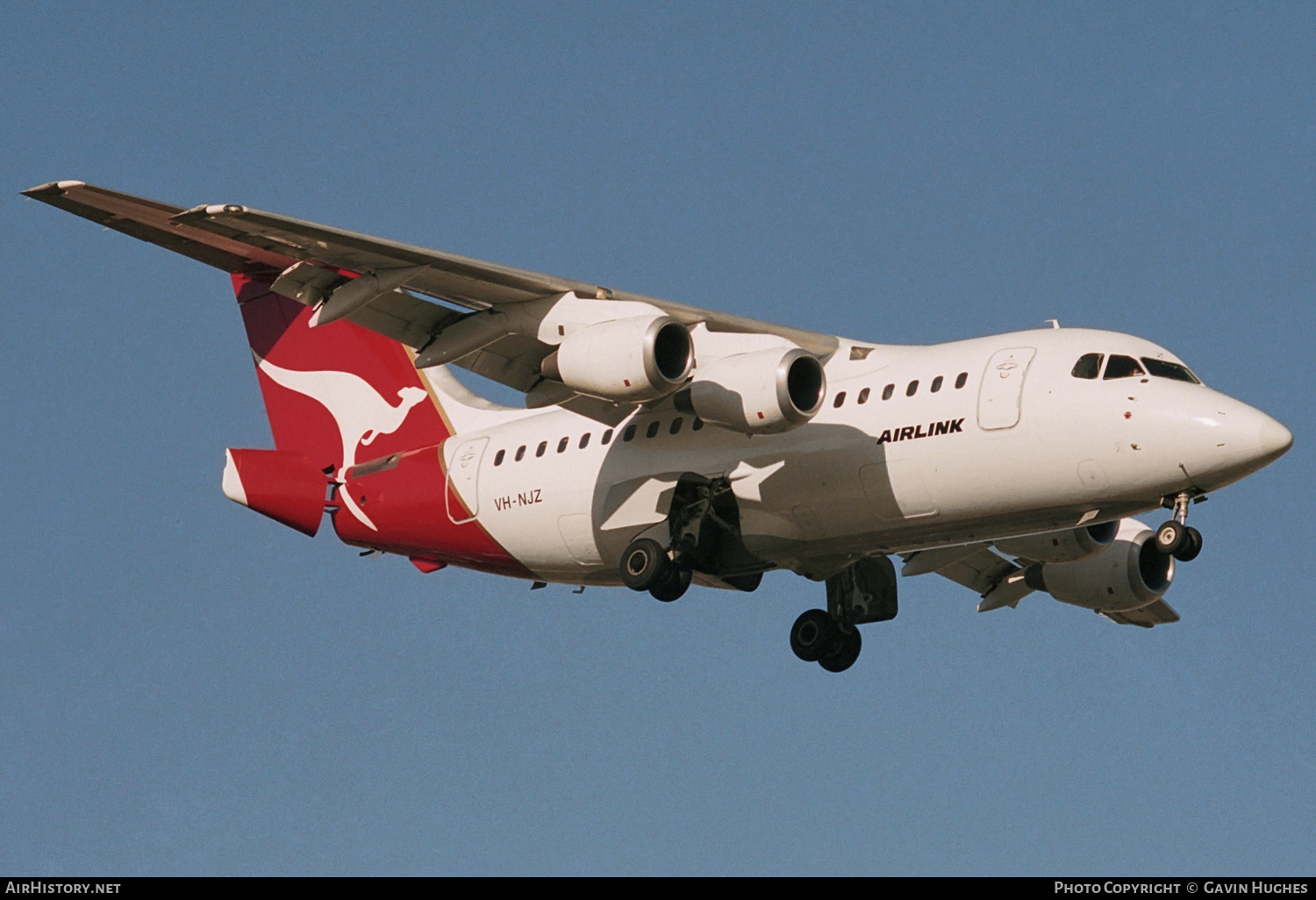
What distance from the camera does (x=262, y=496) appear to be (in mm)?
18953

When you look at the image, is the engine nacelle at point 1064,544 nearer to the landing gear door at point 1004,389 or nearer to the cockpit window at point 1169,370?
the landing gear door at point 1004,389

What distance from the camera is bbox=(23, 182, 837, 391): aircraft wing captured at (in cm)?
1488

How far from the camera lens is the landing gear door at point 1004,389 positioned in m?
14.8

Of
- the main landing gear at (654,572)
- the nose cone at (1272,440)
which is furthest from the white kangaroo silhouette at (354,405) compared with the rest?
the nose cone at (1272,440)

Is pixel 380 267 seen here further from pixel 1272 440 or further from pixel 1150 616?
pixel 1150 616

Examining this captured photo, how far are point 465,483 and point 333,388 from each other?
8.59ft

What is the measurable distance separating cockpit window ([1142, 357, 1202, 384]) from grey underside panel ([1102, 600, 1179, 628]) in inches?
238

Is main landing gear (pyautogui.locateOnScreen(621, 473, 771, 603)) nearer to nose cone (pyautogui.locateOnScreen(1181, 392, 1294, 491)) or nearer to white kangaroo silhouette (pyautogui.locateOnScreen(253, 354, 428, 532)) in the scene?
nose cone (pyautogui.locateOnScreen(1181, 392, 1294, 491))

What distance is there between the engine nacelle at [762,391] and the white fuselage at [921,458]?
579 millimetres

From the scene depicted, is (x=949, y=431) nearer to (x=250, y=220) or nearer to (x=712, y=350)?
(x=712, y=350)

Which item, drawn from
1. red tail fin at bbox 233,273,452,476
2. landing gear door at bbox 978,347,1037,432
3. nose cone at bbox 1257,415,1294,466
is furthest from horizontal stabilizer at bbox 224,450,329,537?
nose cone at bbox 1257,415,1294,466

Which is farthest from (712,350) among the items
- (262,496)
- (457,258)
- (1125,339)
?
(262,496)

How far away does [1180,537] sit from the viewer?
14.4m
